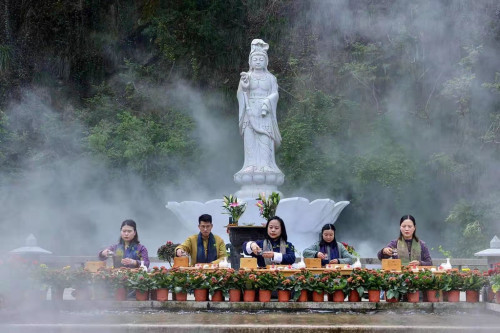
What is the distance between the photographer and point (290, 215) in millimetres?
14117

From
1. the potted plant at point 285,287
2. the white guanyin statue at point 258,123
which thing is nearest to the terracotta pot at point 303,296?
the potted plant at point 285,287

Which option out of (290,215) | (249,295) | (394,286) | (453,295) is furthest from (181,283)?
(290,215)

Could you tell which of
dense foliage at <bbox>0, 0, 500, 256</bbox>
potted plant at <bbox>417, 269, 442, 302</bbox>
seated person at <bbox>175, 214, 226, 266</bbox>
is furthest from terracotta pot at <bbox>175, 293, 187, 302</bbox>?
dense foliage at <bbox>0, 0, 500, 256</bbox>

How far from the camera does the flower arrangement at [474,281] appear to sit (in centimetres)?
788

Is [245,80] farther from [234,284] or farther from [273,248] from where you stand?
[234,284]

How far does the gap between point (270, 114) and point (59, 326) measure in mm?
8834

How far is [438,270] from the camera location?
27.0 ft

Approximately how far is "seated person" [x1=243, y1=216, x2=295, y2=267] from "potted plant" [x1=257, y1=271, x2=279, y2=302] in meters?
0.60

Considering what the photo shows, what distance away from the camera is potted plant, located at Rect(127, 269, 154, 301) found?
316 inches

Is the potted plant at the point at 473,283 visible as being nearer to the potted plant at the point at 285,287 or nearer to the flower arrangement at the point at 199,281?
the potted plant at the point at 285,287

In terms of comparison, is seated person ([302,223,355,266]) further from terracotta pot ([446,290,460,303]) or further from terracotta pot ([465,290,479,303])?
terracotta pot ([465,290,479,303])

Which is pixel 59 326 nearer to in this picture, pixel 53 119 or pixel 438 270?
pixel 438 270

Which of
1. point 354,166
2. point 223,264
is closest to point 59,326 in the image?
point 223,264

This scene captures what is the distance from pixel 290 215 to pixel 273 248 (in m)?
5.32
